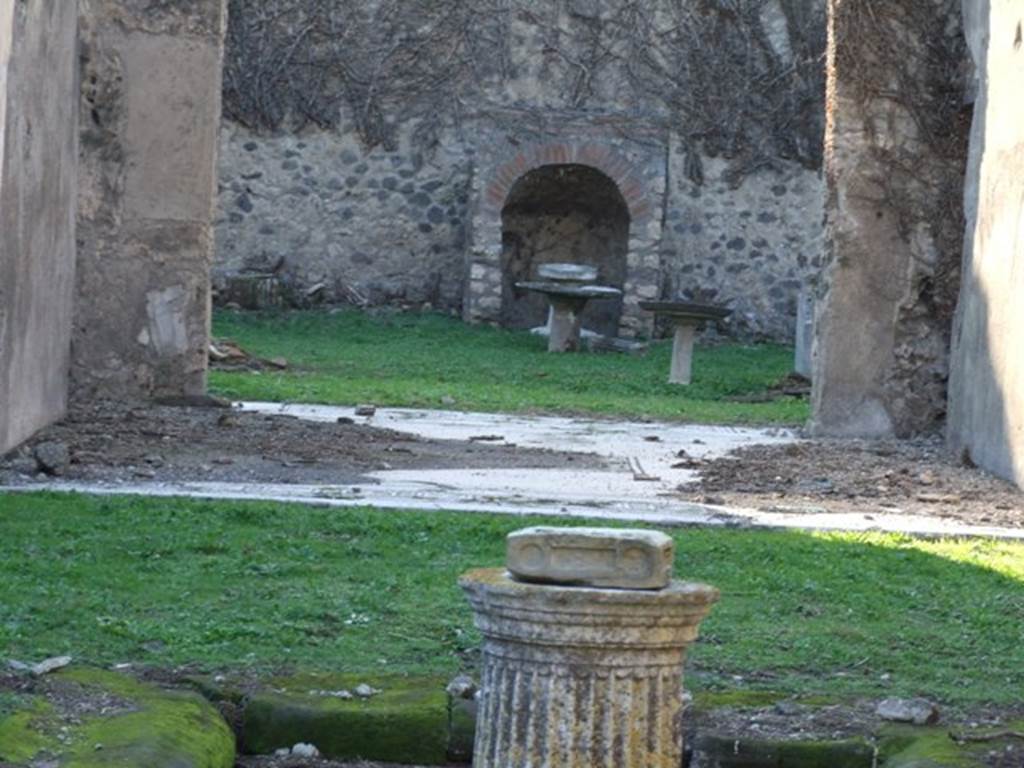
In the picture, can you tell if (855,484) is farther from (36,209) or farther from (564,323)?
(564,323)

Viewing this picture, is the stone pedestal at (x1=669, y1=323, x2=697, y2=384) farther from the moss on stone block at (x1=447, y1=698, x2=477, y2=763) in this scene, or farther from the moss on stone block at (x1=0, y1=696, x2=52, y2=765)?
the moss on stone block at (x1=0, y1=696, x2=52, y2=765)

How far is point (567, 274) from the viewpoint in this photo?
19406 mm

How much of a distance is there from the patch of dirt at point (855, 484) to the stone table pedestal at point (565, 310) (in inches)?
281

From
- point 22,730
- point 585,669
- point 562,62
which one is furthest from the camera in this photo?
point 562,62

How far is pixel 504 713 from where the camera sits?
12.7ft

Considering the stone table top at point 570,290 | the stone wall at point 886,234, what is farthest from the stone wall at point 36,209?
the stone table top at point 570,290

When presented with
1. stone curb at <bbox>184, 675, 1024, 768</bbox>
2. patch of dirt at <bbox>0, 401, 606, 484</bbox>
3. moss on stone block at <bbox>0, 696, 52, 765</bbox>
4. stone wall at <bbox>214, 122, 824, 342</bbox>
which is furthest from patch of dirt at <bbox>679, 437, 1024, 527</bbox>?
stone wall at <bbox>214, 122, 824, 342</bbox>

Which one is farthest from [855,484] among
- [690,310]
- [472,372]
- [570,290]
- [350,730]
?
[570,290]

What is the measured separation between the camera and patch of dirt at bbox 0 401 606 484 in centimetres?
883

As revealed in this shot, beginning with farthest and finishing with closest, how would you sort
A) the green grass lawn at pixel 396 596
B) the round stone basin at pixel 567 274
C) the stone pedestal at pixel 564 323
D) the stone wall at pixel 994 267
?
1. the round stone basin at pixel 567 274
2. the stone pedestal at pixel 564 323
3. the stone wall at pixel 994 267
4. the green grass lawn at pixel 396 596

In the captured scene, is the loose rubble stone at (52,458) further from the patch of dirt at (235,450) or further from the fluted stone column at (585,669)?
the fluted stone column at (585,669)

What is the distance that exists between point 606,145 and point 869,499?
39.5 feet

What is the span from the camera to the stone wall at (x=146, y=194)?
11.6 metres

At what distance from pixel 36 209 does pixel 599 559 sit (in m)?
6.39
